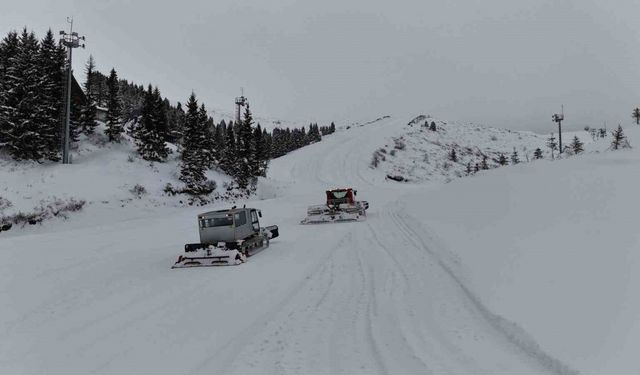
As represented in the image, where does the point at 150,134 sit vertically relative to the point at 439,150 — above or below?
below

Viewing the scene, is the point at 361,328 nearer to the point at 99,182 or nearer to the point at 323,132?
the point at 99,182

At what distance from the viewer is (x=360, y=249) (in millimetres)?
15648

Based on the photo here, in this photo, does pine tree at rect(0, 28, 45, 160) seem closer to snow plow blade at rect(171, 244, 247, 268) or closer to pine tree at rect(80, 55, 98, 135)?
pine tree at rect(80, 55, 98, 135)

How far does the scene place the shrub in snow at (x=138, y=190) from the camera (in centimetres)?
3485

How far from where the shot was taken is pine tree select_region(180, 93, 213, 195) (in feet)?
138

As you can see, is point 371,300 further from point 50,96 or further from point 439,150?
point 439,150

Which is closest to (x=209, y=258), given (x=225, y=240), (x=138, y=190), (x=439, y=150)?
(x=225, y=240)

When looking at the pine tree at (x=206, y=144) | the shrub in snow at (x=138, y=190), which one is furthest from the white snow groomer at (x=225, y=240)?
the pine tree at (x=206, y=144)

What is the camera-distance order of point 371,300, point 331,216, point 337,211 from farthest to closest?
point 337,211
point 331,216
point 371,300

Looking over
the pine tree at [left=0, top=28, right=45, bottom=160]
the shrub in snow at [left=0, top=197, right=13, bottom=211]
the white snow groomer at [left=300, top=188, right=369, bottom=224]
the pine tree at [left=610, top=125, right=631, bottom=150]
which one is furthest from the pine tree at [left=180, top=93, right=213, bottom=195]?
the pine tree at [left=610, top=125, right=631, bottom=150]

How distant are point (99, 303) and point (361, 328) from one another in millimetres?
6087

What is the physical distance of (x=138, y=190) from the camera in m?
35.4

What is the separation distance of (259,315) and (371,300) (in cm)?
242

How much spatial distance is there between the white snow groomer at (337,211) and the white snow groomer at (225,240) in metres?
8.65
